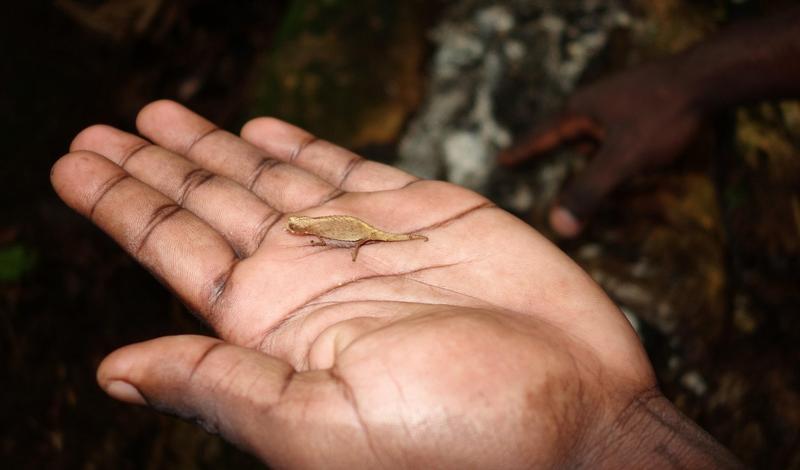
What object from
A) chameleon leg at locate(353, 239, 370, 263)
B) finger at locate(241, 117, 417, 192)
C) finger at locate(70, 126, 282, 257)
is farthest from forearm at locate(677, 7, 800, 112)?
finger at locate(70, 126, 282, 257)

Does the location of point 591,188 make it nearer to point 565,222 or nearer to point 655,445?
point 565,222

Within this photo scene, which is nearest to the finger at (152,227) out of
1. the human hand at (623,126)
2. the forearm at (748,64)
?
the human hand at (623,126)

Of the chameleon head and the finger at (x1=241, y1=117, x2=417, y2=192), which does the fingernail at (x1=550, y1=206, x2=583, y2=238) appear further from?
the chameleon head

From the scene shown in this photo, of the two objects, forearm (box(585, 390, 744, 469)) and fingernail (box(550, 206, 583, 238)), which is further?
fingernail (box(550, 206, 583, 238))

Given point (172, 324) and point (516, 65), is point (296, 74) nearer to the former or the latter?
point (516, 65)

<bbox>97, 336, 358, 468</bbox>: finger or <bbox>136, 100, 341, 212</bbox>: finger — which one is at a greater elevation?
<bbox>136, 100, 341, 212</bbox>: finger

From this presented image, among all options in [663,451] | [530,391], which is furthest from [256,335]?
[663,451]

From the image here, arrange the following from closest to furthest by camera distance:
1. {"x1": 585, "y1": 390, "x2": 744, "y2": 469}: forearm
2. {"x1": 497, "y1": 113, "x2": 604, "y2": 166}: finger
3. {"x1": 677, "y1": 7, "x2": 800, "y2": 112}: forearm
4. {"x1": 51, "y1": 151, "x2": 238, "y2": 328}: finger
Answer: {"x1": 585, "y1": 390, "x2": 744, "y2": 469}: forearm < {"x1": 51, "y1": 151, "x2": 238, "y2": 328}: finger < {"x1": 677, "y1": 7, "x2": 800, "y2": 112}: forearm < {"x1": 497, "y1": 113, "x2": 604, "y2": 166}: finger
